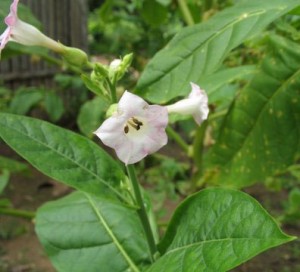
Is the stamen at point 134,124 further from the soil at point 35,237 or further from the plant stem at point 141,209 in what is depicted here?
the soil at point 35,237

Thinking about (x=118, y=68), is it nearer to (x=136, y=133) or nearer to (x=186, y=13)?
(x=136, y=133)

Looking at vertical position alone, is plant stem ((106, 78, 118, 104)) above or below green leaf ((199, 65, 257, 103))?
above

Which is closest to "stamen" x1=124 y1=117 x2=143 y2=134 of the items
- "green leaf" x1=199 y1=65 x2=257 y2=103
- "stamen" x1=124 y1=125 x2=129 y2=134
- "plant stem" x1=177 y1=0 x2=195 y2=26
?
"stamen" x1=124 y1=125 x2=129 y2=134

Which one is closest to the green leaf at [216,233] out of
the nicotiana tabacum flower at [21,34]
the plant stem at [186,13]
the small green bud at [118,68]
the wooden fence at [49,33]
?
the small green bud at [118,68]

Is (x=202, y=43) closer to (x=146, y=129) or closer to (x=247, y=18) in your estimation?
(x=247, y=18)

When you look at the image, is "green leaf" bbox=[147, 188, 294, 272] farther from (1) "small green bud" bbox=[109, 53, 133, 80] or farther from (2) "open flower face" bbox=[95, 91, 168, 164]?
(1) "small green bud" bbox=[109, 53, 133, 80]
